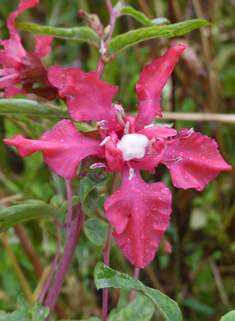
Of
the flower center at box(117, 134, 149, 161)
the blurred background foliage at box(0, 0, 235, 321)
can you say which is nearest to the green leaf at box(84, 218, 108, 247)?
the flower center at box(117, 134, 149, 161)

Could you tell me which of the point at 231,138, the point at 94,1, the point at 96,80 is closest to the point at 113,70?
the point at 94,1

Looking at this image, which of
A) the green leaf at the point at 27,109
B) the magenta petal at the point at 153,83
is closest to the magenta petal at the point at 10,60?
the green leaf at the point at 27,109

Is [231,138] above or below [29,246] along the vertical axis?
below

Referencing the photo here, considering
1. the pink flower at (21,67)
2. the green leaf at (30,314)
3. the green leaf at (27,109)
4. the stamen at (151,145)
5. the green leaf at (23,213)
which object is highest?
the pink flower at (21,67)

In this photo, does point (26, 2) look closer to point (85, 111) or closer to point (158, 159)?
point (85, 111)

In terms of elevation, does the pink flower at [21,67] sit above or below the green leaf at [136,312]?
above

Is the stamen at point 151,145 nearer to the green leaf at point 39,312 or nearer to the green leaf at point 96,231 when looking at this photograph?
the green leaf at point 96,231

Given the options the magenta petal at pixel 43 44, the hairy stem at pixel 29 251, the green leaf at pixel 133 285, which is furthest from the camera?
the hairy stem at pixel 29 251
